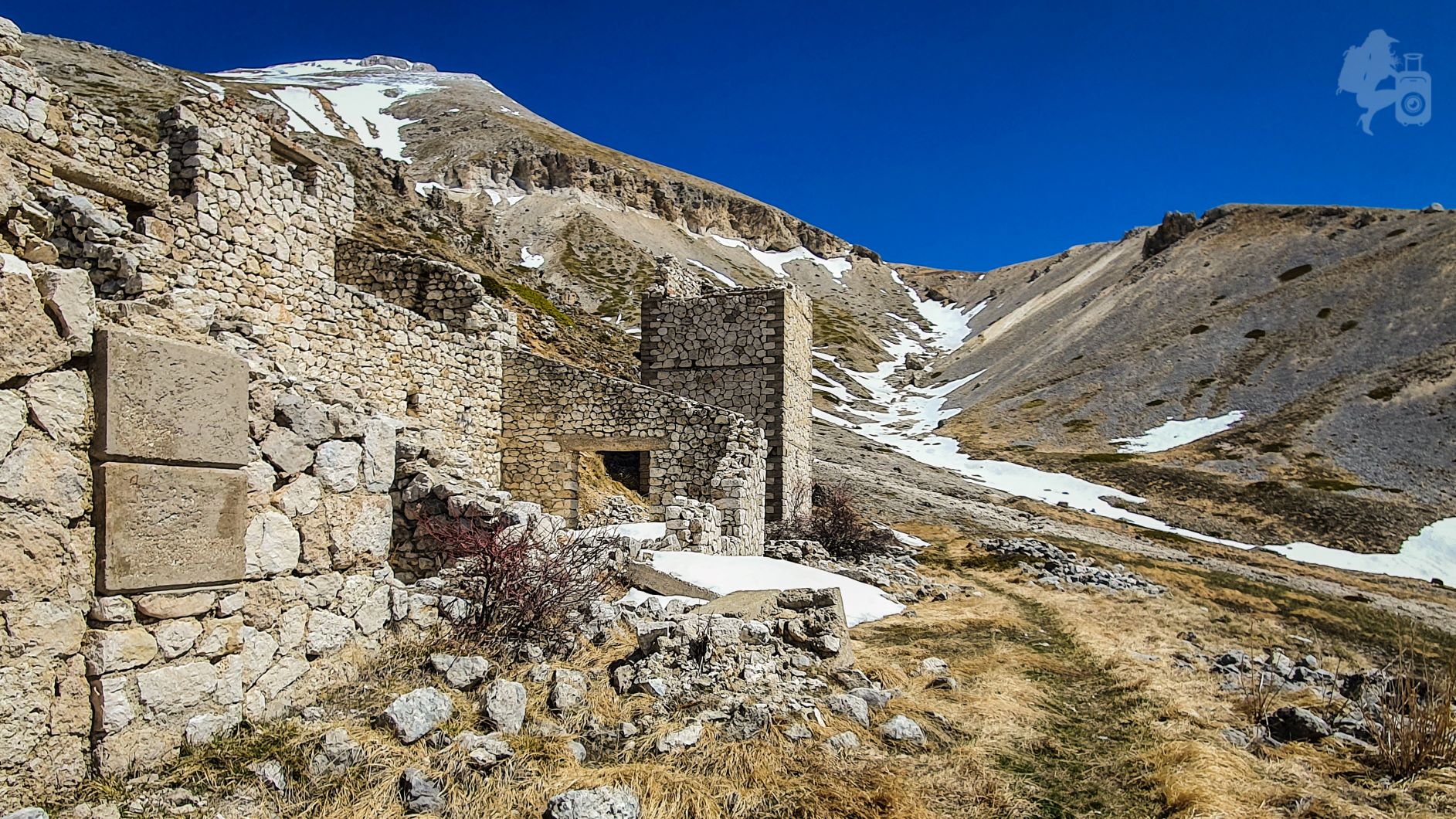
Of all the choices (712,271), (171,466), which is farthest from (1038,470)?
(712,271)

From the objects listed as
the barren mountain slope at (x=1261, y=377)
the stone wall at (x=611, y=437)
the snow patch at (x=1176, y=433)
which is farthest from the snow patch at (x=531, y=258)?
the stone wall at (x=611, y=437)

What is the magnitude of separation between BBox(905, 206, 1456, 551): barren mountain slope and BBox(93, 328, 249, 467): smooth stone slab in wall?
42.4m

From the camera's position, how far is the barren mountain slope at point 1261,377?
44.0 meters

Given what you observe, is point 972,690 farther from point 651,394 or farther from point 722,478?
point 651,394

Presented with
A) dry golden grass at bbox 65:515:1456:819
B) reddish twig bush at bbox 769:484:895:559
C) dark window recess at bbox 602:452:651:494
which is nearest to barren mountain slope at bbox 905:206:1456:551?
reddish twig bush at bbox 769:484:895:559

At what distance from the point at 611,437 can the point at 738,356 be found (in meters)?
4.75

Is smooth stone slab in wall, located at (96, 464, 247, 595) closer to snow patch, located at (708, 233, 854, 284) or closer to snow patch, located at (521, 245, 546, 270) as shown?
snow patch, located at (521, 245, 546, 270)

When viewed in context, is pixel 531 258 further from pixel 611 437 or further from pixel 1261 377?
pixel 611 437

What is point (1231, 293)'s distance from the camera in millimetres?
81250

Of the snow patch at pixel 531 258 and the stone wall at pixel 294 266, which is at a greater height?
the snow patch at pixel 531 258

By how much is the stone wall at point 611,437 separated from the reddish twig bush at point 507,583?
24.6ft

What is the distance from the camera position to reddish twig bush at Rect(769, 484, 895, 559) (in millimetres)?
18422

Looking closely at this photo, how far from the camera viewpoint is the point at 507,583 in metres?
6.10

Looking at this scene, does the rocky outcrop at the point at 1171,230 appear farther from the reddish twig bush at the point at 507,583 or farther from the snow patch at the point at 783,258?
the reddish twig bush at the point at 507,583
